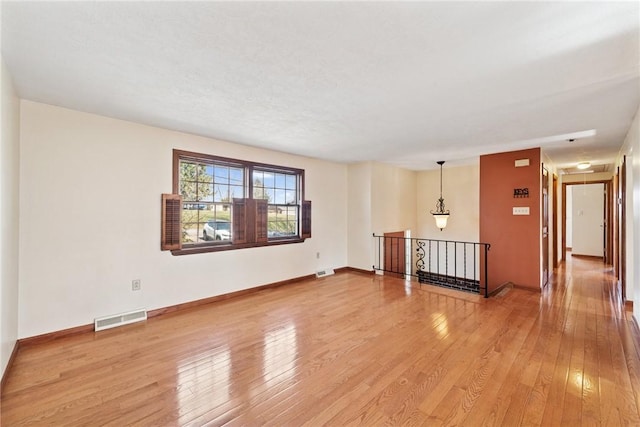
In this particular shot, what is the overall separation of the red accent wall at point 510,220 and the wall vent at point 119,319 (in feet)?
18.8

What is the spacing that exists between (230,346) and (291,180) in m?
3.34

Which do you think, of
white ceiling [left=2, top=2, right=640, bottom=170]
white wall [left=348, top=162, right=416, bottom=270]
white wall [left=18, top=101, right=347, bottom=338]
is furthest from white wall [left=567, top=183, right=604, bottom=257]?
white wall [left=18, top=101, right=347, bottom=338]

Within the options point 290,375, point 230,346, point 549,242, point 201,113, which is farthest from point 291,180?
point 549,242

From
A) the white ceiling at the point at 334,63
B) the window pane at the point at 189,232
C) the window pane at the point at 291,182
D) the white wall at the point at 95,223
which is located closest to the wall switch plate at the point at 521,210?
the white ceiling at the point at 334,63

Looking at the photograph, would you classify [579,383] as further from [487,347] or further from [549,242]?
[549,242]

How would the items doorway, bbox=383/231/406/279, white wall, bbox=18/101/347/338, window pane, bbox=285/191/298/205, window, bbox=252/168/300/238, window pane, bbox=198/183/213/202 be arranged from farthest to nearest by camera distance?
doorway, bbox=383/231/406/279 → window pane, bbox=285/191/298/205 → window, bbox=252/168/300/238 → window pane, bbox=198/183/213/202 → white wall, bbox=18/101/347/338

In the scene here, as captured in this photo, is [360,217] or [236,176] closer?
[236,176]

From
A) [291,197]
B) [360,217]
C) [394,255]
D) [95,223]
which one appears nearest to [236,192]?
[291,197]

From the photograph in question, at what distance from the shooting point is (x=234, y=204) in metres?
4.52

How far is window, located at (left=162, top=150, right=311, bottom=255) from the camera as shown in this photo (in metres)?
4.01

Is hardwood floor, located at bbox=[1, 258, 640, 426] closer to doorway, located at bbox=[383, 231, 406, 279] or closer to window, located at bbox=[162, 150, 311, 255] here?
window, located at bbox=[162, 150, 311, 255]

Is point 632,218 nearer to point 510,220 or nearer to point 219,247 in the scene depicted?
point 510,220

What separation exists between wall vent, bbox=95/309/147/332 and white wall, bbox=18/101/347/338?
0.07 metres

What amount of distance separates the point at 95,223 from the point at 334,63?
3199 mm
